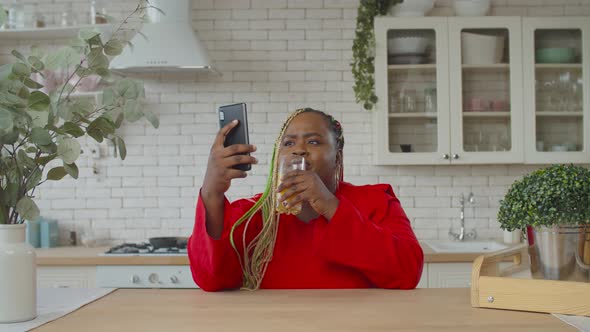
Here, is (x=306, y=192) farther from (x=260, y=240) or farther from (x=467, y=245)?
(x=467, y=245)

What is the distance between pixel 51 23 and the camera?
4207 millimetres

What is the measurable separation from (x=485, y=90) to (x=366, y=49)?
78cm

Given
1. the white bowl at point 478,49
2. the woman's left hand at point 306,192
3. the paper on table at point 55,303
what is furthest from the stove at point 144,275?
the white bowl at point 478,49

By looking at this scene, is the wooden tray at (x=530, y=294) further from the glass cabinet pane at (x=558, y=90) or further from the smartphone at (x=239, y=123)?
the glass cabinet pane at (x=558, y=90)

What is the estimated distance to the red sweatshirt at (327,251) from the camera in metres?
1.68

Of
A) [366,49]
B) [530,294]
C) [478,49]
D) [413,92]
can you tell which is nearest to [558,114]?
[478,49]

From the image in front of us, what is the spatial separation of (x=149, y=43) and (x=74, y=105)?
7.97ft

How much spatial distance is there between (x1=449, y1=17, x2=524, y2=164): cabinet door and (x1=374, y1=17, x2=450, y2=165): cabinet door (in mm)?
68

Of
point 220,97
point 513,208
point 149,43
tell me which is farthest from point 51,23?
point 513,208

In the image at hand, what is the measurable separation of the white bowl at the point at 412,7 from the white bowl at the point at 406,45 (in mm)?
162

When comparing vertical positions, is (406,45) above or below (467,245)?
above

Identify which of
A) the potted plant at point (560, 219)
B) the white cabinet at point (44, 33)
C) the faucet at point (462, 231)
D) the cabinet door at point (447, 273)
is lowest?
the cabinet door at point (447, 273)

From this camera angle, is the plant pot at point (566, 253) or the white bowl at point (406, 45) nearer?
the plant pot at point (566, 253)

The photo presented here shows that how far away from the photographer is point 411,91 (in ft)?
12.9
